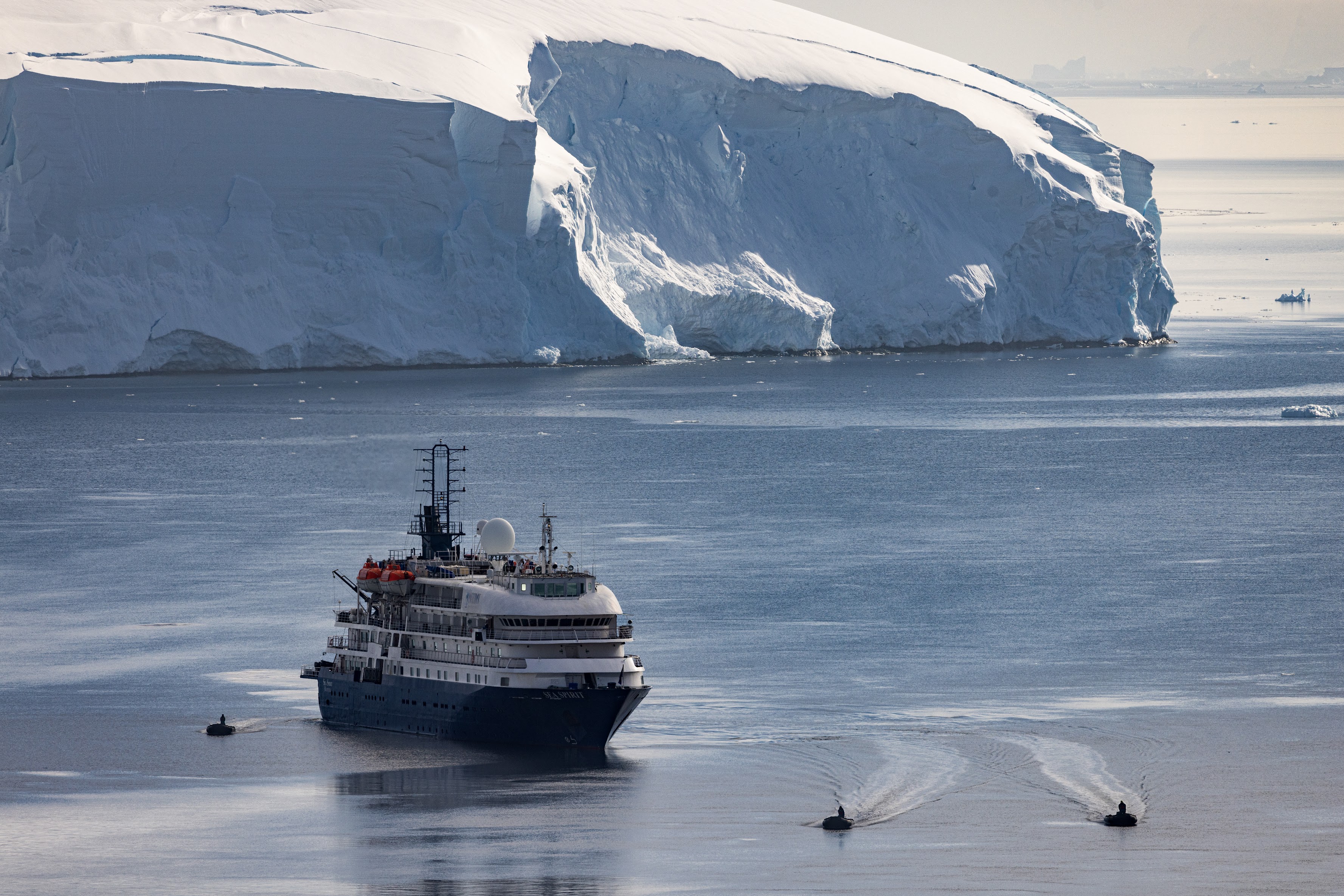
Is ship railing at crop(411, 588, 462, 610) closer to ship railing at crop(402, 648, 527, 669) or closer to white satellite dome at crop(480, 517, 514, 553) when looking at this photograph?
ship railing at crop(402, 648, 527, 669)

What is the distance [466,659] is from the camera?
95.9 ft

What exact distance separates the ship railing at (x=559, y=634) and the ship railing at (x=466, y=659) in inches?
11.2

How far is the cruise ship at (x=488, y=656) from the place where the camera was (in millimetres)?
28609

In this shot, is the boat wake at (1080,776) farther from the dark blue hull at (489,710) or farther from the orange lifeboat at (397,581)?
the orange lifeboat at (397,581)

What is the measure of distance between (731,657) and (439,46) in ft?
179

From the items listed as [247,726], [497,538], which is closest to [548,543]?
[497,538]

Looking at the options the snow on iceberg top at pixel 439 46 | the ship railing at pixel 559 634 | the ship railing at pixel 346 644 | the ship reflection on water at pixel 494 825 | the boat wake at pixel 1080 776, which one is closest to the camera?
the ship reflection on water at pixel 494 825

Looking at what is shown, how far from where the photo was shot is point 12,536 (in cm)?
4756

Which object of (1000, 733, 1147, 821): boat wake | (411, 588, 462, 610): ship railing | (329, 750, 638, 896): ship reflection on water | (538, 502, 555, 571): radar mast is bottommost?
(329, 750, 638, 896): ship reflection on water

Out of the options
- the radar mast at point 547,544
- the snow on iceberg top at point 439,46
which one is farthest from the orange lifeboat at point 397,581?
the snow on iceberg top at point 439,46

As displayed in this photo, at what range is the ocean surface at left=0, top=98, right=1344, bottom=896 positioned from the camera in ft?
78.2

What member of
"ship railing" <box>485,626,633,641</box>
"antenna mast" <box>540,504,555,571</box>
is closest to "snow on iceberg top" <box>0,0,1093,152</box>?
"antenna mast" <box>540,504,555,571</box>

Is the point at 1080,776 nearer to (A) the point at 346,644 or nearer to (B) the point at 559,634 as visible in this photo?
(B) the point at 559,634

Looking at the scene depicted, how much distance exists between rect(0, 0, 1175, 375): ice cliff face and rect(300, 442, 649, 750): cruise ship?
4832 cm
